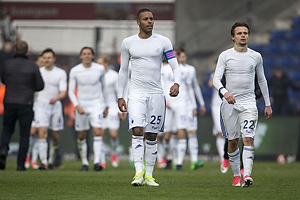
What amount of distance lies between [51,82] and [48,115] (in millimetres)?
709

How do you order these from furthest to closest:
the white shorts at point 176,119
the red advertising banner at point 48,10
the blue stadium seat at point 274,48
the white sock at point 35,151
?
1. the red advertising banner at point 48,10
2. the blue stadium seat at point 274,48
3. the white sock at point 35,151
4. the white shorts at point 176,119

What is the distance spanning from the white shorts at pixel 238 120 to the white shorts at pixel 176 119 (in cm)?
547

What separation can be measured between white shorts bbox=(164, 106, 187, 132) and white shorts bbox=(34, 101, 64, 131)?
249 centimetres

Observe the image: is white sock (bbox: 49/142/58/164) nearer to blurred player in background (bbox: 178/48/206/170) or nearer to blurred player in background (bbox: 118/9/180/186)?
blurred player in background (bbox: 178/48/206/170)

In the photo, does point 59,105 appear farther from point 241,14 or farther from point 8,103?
point 241,14

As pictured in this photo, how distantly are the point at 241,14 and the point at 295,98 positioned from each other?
4.20 meters

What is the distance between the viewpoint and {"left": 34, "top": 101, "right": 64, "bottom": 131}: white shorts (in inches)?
599

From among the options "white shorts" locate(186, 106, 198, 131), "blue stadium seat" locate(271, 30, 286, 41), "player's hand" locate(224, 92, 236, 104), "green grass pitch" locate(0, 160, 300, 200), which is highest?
"blue stadium seat" locate(271, 30, 286, 41)

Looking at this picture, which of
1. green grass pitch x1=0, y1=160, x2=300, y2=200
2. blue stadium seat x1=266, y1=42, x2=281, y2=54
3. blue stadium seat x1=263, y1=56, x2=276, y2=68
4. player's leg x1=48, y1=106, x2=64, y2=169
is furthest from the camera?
blue stadium seat x1=266, y1=42, x2=281, y2=54

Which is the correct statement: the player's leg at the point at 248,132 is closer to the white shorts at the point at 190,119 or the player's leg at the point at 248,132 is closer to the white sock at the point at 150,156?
the white sock at the point at 150,156

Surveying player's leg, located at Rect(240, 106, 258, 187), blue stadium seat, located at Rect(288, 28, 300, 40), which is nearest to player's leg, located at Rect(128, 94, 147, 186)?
player's leg, located at Rect(240, 106, 258, 187)

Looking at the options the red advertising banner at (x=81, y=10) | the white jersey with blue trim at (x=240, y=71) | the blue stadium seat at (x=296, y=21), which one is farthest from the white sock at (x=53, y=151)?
the blue stadium seat at (x=296, y=21)

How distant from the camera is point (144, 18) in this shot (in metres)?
9.95

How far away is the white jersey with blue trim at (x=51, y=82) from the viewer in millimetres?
15258
